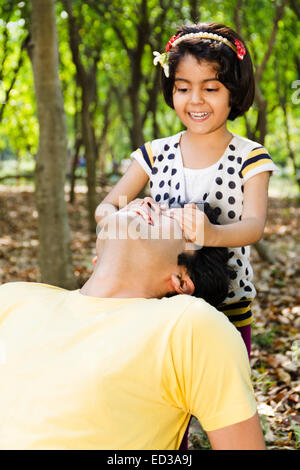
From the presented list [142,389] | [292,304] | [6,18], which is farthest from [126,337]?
[6,18]

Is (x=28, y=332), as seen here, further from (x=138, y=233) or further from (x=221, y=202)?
(x=221, y=202)

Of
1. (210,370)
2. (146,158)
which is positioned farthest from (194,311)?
(146,158)

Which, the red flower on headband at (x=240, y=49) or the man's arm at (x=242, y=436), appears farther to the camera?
the red flower on headband at (x=240, y=49)

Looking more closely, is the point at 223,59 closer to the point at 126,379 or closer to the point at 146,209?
the point at 146,209

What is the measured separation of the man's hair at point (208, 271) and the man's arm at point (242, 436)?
627 millimetres

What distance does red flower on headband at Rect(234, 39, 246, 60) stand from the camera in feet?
8.14

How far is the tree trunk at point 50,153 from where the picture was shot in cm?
539

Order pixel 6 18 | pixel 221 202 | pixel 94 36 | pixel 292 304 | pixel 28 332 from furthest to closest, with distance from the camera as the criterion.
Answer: pixel 94 36 → pixel 6 18 → pixel 292 304 → pixel 221 202 → pixel 28 332

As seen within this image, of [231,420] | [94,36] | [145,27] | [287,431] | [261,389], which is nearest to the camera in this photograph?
[231,420]

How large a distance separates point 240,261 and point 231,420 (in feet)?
3.47

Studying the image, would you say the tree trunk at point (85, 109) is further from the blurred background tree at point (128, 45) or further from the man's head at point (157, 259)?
the man's head at point (157, 259)

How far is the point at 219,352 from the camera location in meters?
1.63

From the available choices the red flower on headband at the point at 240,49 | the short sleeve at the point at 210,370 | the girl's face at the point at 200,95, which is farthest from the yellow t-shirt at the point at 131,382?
the red flower on headband at the point at 240,49

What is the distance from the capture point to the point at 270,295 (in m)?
6.73
